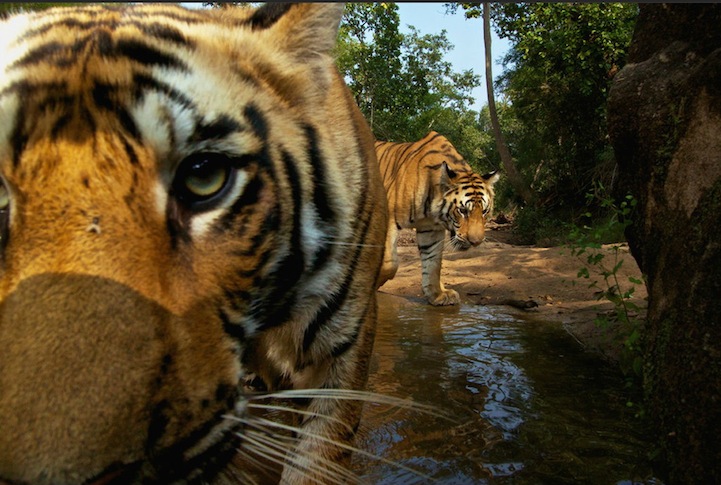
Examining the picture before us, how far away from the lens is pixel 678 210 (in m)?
2.76

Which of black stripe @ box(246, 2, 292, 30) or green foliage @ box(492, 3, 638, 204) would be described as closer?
black stripe @ box(246, 2, 292, 30)

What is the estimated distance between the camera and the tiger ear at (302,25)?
1.71 metres

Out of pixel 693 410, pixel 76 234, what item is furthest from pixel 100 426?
pixel 693 410

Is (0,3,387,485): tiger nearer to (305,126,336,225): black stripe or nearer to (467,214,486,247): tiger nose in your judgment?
(305,126,336,225): black stripe

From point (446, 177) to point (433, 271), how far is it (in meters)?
1.55

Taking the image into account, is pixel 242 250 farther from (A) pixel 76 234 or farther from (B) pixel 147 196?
(A) pixel 76 234

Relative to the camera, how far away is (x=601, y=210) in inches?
540

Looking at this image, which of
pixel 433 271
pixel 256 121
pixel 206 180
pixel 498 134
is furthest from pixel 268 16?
pixel 498 134

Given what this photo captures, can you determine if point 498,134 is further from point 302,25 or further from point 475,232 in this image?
point 302,25

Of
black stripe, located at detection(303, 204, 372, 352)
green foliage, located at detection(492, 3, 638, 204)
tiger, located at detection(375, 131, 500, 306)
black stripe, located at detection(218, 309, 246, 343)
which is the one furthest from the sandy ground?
green foliage, located at detection(492, 3, 638, 204)

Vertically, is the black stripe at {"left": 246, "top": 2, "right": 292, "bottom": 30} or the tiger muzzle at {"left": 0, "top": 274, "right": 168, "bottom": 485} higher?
the black stripe at {"left": 246, "top": 2, "right": 292, "bottom": 30}

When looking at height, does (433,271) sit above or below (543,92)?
below

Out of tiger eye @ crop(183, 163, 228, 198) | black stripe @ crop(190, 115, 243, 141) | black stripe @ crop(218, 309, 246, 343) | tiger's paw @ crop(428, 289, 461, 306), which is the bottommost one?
tiger's paw @ crop(428, 289, 461, 306)

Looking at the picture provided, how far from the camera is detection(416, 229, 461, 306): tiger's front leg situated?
7.42 meters
